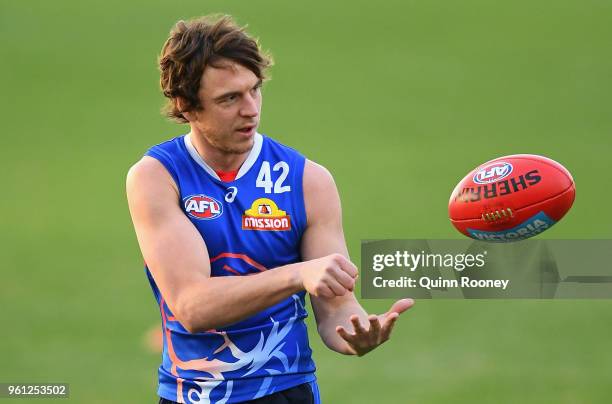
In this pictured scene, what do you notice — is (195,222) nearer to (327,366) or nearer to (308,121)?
(327,366)

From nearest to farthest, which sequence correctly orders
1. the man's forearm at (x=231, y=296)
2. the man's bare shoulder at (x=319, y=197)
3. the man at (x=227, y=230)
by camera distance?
the man's forearm at (x=231, y=296), the man at (x=227, y=230), the man's bare shoulder at (x=319, y=197)

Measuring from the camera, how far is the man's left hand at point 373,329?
431 cm

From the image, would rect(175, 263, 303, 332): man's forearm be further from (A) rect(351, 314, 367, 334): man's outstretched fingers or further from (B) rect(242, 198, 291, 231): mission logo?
(B) rect(242, 198, 291, 231): mission logo

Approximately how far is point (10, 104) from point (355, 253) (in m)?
8.67

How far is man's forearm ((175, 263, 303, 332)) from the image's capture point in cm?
439

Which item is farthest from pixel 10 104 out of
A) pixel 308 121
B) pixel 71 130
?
pixel 308 121

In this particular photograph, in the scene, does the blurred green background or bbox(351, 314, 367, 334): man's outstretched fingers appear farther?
the blurred green background

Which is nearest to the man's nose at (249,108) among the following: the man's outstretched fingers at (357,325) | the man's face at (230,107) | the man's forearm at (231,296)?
the man's face at (230,107)

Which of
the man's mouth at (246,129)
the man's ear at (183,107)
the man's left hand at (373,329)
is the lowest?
the man's left hand at (373,329)

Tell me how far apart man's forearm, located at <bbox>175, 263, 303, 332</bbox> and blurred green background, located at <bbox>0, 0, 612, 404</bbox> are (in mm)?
5476

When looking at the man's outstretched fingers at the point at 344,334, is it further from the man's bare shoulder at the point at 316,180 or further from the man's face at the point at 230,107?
the man's face at the point at 230,107

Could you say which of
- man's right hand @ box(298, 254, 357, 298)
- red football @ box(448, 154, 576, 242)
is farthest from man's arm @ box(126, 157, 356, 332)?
red football @ box(448, 154, 576, 242)

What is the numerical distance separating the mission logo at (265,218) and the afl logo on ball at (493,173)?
2104mm

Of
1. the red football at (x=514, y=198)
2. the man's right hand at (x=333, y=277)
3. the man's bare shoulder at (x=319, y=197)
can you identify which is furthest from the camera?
the red football at (x=514, y=198)
